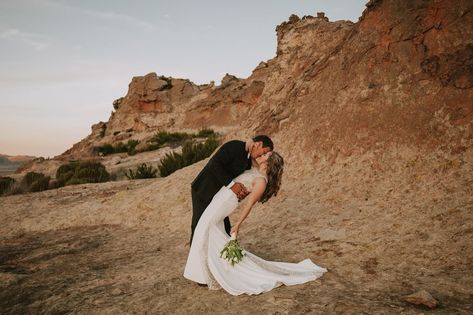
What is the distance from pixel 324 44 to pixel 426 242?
19.4 feet

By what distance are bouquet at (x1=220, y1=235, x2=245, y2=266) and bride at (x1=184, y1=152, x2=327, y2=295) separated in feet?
0.20

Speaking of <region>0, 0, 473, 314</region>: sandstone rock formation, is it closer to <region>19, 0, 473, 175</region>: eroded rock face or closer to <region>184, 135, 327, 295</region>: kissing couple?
<region>19, 0, 473, 175</region>: eroded rock face

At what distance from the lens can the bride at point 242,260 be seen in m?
3.81

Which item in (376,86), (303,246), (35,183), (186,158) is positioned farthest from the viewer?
(35,183)

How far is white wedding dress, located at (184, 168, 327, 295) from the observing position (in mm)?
3791

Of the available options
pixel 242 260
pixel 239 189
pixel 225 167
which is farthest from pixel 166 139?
pixel 242 260

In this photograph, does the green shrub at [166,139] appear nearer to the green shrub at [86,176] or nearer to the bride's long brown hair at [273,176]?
the green shrub at [86,176]

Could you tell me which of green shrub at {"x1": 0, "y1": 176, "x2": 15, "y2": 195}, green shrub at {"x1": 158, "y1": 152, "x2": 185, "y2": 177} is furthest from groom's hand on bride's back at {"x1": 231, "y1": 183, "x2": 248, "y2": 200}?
green shrub at {"x1": 0, "y1": 176, "x2": 15, "y2": 195}

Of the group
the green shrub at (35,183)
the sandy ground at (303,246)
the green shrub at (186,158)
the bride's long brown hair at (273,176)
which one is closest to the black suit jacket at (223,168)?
the bride's long brown hair at (273,176)

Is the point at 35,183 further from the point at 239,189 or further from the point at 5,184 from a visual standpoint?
the point at 239,189

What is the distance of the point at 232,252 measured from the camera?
152 inches

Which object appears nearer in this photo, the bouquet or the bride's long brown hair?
the bouquet

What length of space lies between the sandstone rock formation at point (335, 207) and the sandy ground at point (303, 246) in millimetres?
21

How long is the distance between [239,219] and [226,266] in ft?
1.68
